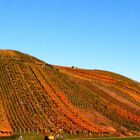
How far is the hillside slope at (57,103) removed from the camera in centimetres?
7056

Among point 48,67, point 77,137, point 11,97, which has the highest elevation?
point 48,67

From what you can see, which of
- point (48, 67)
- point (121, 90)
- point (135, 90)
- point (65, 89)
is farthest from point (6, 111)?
point (135, 90)

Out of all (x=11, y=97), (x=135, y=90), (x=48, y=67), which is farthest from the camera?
(x=135, y=90)

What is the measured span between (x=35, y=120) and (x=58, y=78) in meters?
28.8

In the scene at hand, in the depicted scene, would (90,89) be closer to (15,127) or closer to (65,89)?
(65,89)

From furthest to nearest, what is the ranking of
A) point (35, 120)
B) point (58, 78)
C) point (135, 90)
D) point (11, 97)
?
1. point (135, 90)
2. point (58, 78)
3. point (11, 97)
4. point (35, 120)

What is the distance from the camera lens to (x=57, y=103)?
80.9 m

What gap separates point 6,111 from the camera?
235 feet

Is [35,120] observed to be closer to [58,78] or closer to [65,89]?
[65,89]

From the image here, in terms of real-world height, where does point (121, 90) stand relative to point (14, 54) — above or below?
below

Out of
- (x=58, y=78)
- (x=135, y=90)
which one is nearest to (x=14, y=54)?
(x=58, y=78)

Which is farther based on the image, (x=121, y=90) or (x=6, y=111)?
(x=121, y=90)

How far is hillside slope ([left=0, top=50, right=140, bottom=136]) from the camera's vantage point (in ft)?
232

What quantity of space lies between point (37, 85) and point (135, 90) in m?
42.4
